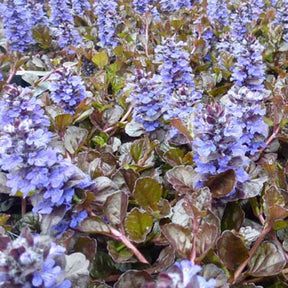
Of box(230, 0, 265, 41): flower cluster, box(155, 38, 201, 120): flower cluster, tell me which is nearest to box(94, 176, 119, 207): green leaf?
box(155, 38, 201, 120): flower cluster

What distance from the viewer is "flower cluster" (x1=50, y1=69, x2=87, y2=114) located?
207cm

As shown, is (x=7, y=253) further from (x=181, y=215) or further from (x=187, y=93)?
(x=187, y=93)

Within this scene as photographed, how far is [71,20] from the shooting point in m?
3.30

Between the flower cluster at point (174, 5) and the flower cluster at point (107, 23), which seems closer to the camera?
the flower cluster at point (107, 23)

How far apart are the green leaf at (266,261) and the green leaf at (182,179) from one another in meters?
0.30

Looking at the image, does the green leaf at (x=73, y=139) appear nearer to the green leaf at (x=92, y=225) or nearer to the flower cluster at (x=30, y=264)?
the green leaf at (x=92, y=225)

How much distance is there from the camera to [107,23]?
3141mm

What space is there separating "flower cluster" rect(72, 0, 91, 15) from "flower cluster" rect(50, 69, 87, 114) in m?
1.78

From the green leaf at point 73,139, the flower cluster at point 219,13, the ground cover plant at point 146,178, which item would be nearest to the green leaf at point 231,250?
the ground cover plant at point 146,178

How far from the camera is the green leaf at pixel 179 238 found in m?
1.22

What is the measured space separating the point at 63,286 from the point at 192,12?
298 cm

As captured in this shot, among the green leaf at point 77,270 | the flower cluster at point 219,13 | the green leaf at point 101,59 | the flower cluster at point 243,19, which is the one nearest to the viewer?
the green leaf at point 77,270

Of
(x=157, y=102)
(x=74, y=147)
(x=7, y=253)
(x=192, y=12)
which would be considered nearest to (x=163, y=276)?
(x=7, y=253)

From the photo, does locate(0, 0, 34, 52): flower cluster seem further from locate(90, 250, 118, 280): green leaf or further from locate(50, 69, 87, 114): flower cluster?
locate(90, 250, 118, 280): green leaf
